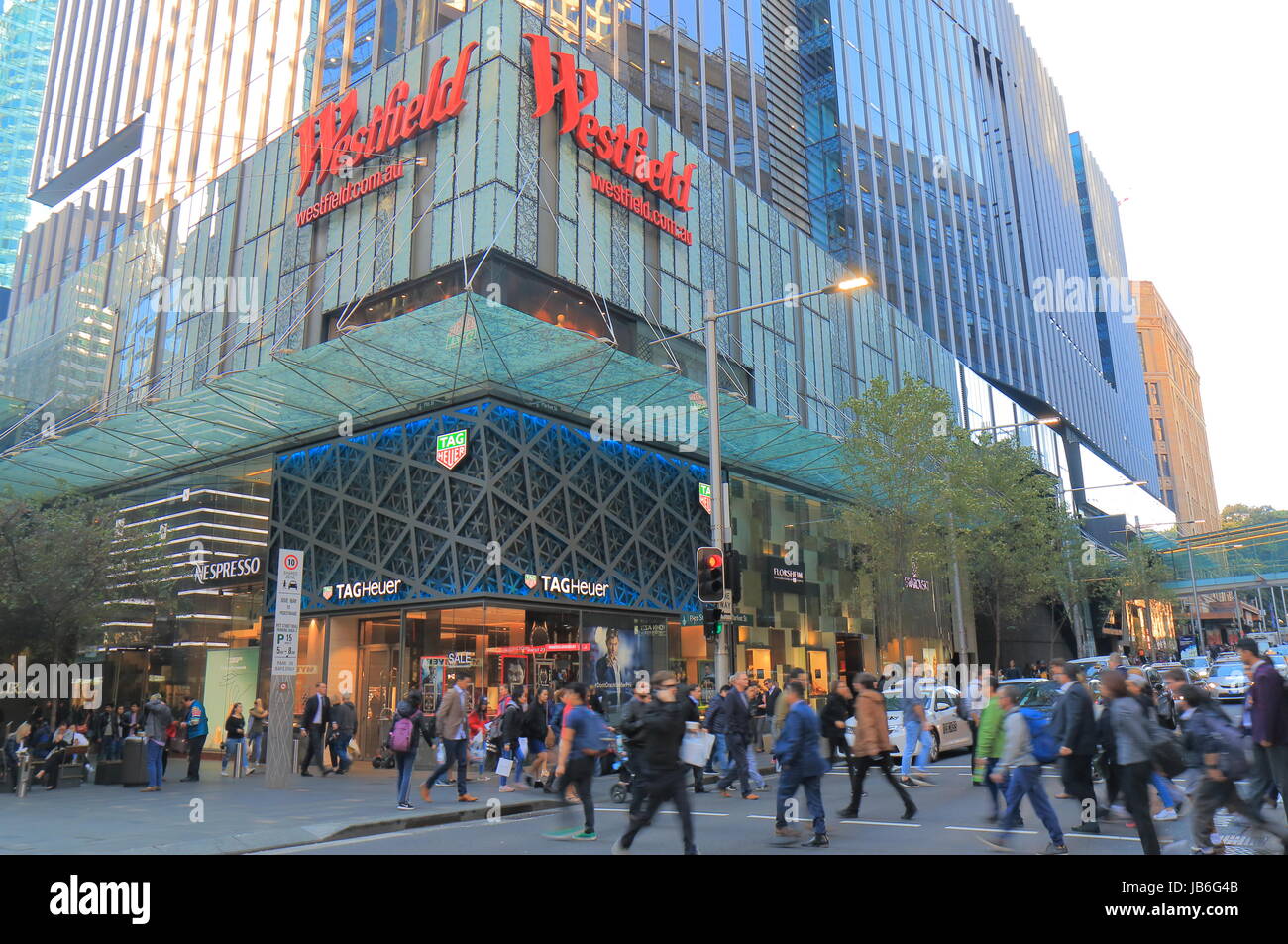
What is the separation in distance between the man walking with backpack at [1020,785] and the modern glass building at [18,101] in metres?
113

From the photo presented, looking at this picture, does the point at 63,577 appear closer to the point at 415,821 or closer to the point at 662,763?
the point at 415,821

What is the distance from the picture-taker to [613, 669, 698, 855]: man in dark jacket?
8.39 metres

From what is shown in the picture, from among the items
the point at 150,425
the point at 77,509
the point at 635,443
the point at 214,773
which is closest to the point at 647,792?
the point at 214,773

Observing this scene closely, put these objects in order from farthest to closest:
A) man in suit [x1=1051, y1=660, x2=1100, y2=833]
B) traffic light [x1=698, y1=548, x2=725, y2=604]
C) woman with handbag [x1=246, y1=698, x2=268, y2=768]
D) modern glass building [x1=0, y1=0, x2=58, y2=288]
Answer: modern glass building [x1=0, y1=0, x2=58, y2=288]
woman with handbag [x1=246, y1=698, x2=268, y2=768]
traffic light [x1=698, y1=548, x2=725, y2=604]
man in suit [x1=1051, y1=660, x2=1100, y2=833]

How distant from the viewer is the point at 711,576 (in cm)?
1546

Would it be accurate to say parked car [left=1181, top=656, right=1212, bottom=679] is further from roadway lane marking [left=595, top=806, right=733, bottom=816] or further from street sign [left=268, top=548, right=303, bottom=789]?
street sign [left=268, top=548, right=303, bottom=789]

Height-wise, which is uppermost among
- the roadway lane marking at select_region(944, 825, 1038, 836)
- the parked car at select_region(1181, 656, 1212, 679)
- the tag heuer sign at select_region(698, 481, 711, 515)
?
the tag heuer sign at select_region(698, 481, 711, 515)

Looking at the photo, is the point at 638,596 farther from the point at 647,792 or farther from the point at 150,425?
the point at 647,792

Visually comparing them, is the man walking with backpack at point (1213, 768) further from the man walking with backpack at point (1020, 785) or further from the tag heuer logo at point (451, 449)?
the tag heuer logo at point (451, 449)

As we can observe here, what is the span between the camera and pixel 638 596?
25.1 meters

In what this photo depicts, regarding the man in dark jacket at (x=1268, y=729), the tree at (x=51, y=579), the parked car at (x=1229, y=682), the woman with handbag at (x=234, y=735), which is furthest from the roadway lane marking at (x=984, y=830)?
the parked car at (x=1229, y=682)

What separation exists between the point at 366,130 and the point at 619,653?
50.5 ft

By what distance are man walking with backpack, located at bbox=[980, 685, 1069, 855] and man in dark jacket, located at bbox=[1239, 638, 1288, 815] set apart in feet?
6.09

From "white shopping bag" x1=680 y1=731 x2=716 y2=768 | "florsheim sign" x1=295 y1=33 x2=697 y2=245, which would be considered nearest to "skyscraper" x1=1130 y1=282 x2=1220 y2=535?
"florsheim sign" x1=295 y1=33 x2=697 y2=245
